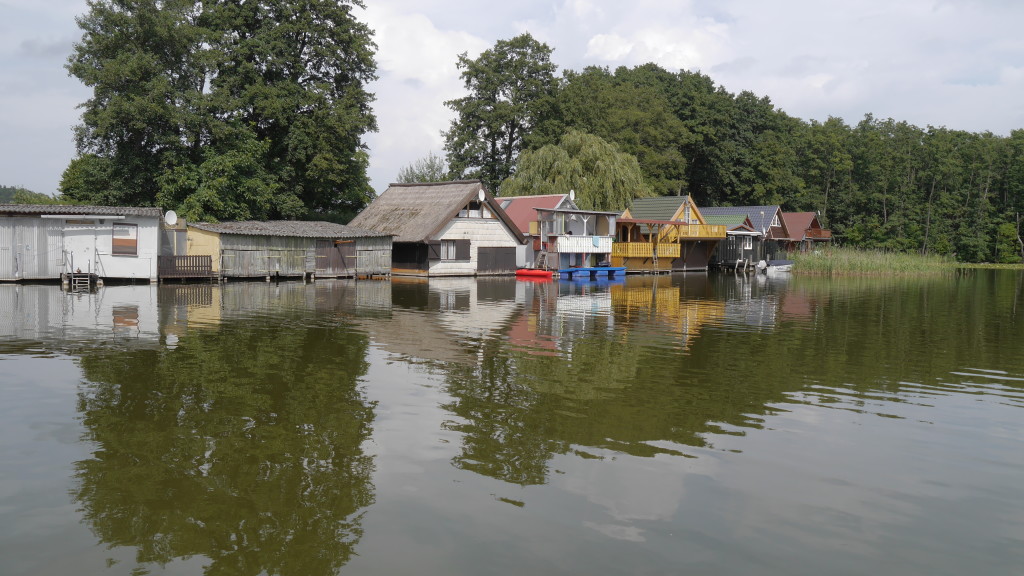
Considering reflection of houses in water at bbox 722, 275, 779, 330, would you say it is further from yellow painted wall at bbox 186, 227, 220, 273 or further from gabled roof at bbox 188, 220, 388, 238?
yellow painted wall at bbox 186, 227, 220, 273

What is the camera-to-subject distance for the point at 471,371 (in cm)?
1449

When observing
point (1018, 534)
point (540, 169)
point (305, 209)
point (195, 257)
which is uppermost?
point (540, 169)

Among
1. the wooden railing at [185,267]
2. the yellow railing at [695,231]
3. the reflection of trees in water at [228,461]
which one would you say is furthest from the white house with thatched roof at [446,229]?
the reflection of trees in water at [228,461]

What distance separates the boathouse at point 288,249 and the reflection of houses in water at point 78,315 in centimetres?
781

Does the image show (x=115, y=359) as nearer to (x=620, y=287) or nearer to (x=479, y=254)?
(x=620, y=287)

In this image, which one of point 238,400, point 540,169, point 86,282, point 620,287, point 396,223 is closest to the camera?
point 238,400

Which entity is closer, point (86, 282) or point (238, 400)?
point (238, 400)

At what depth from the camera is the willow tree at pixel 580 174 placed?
57625mm

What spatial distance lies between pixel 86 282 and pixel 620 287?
1028 inches

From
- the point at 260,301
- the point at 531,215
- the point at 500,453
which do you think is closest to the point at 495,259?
the point at 531,215

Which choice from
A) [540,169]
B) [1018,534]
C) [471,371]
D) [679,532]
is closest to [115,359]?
[471,371]

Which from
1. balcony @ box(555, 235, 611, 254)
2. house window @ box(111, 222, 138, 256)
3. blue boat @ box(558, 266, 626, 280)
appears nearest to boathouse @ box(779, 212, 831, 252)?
balcony @ box(555, 235, 611, 254)

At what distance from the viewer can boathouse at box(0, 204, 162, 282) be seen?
32.8m

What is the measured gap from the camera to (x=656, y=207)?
6134 cm
